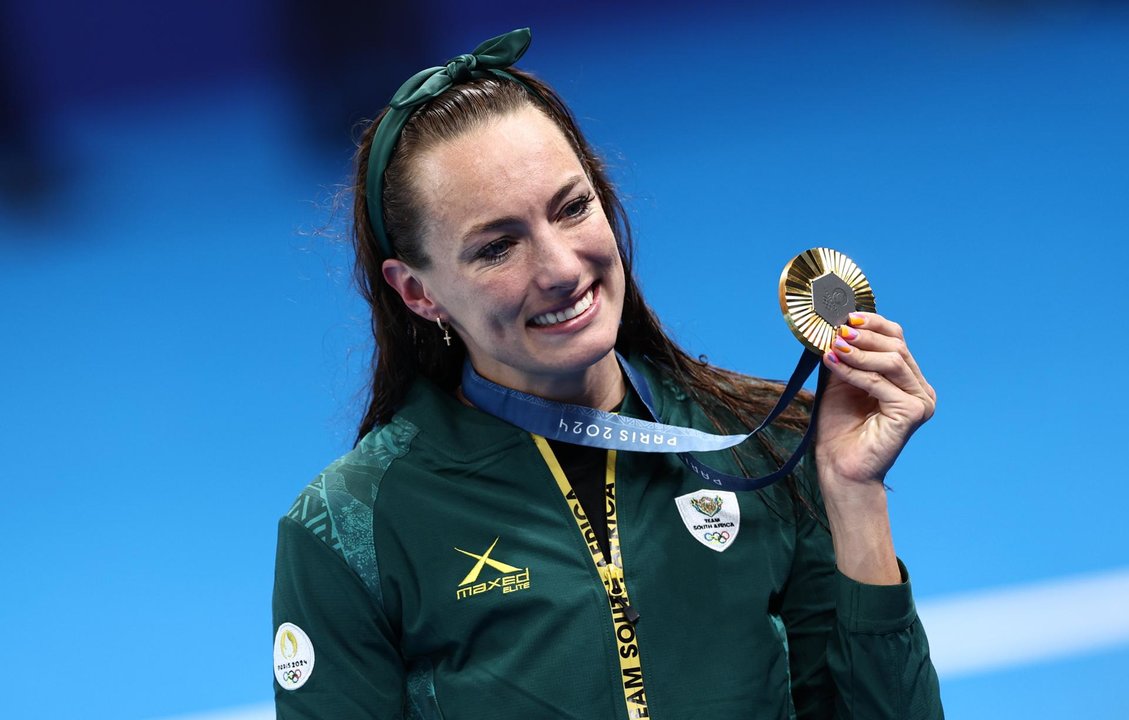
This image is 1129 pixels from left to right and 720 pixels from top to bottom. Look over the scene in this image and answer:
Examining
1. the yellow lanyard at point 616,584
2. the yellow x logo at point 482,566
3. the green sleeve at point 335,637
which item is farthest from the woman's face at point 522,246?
the green sleeve at point 335,637

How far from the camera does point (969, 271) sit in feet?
16.0

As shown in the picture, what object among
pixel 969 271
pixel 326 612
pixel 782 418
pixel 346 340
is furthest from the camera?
pixel 969 271

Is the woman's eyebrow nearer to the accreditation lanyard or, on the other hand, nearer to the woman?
the woman

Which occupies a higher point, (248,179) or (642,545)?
(248,179)

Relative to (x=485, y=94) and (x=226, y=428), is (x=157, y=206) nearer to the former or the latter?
(x=226, y=428)

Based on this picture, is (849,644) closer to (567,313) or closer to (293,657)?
(567,313)

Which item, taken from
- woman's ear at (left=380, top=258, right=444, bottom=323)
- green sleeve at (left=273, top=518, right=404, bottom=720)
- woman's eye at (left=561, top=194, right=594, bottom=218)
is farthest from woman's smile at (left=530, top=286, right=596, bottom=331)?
green sleeve at (left=273, top=518, right=404, bottom=720)

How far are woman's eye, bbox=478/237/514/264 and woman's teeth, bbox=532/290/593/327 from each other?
0.10 meters

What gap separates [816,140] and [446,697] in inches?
143

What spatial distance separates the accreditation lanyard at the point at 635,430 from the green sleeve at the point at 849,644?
161mm

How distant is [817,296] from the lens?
1815 mm

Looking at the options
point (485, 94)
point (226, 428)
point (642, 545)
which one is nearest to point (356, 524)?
point (642, 545)

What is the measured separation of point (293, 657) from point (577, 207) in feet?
2.42

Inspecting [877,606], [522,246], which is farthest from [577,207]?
[877,606]
